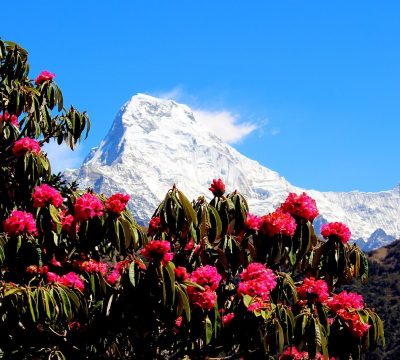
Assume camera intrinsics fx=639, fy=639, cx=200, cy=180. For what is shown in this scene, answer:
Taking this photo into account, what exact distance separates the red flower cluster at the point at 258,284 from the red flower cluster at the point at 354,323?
772 mm

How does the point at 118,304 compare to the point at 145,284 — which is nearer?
the point at 145,284

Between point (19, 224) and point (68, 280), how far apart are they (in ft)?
2.44

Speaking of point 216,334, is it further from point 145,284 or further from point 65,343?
point 65,343

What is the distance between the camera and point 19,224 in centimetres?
639

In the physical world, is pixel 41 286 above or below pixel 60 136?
below

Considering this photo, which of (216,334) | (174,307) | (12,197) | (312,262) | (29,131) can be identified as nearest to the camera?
(174,307)

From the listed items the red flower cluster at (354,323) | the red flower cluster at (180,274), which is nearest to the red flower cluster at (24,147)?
the red flower cluster at (180,274)

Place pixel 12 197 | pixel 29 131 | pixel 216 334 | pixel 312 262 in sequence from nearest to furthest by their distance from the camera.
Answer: pixel 216 334
pixel 312 262
pixel 12 197
pixel 29 131

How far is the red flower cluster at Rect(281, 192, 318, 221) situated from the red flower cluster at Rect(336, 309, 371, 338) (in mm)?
1091

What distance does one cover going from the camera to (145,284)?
5.91 metres

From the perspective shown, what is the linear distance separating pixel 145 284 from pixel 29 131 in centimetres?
351

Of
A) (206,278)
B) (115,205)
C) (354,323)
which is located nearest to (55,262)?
(115,205)

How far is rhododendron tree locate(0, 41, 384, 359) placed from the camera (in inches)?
234

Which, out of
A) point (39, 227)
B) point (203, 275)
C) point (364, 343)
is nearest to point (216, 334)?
point (203, 275)
